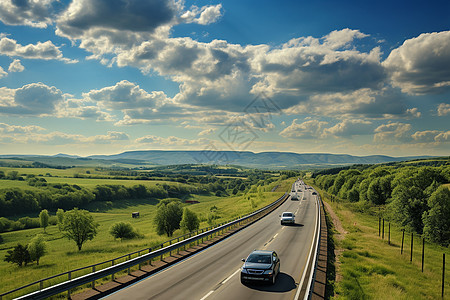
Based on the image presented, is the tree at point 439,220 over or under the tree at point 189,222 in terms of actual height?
over

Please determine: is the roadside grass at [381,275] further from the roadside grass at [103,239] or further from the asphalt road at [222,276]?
the roadside grass at [103,239]

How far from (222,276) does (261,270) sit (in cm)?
284

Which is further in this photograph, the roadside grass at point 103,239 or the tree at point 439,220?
the tree at point 439,220

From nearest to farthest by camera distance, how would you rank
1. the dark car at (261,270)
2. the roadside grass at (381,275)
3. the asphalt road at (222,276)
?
the asphalt road at (222,276) → the dark car at (261,270) → the roadside grass at (381,275)

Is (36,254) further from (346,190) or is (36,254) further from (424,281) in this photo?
(346,190)

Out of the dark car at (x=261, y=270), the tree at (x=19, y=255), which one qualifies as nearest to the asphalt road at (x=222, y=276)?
the dark car at (x=261, y=270)

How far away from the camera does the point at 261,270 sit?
15172 mm

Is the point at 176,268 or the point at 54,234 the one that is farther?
the point at 54,234

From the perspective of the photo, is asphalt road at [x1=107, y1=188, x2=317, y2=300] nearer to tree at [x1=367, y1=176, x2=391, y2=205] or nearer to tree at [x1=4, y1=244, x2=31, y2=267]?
tree at [x1=4, y1=244, x2=31, y2=267]

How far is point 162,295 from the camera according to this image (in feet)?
44.3

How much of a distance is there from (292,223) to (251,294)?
25.2 metres

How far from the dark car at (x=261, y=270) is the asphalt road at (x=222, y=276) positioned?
1.45ft

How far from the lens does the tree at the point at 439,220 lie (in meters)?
45.0

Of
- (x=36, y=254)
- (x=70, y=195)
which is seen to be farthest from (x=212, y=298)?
(x=70, y=195)
